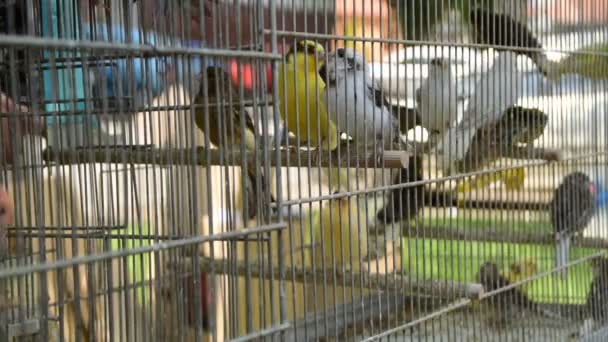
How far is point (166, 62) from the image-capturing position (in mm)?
1586

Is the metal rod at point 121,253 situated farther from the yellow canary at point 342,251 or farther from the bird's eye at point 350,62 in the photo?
the bird's eye at point 350,62

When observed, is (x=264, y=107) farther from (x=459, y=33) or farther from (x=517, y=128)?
(x=517, y=128)

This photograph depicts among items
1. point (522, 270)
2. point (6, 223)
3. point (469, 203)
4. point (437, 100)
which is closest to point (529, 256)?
point (522, 270)

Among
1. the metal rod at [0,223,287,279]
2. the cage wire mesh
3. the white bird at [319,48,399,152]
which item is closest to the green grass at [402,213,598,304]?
the cage wire mesh

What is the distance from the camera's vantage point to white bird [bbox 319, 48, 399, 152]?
1832mm

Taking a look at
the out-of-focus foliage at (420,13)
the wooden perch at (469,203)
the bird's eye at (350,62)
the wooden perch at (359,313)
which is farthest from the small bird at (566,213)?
the bird's eye at (350,62)

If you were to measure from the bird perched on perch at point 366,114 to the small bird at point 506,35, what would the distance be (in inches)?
12.8

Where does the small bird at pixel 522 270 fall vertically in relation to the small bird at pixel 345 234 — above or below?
below

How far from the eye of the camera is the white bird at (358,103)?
6.01 ft

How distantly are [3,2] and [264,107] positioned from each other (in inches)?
28.6

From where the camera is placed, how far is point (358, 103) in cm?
189

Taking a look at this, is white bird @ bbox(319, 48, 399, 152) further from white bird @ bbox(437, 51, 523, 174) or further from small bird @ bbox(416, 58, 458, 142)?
white bird @ bbox(437, 51, 523, 174)

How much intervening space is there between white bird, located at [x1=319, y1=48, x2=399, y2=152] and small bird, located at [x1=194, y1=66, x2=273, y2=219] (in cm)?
21

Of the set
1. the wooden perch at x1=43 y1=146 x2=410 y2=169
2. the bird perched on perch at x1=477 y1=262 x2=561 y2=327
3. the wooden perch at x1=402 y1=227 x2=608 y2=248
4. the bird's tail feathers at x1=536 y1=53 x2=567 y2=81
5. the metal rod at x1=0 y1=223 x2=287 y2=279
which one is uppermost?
the bird's tail feathers at x1=536 y1=53 x2=567 y2=81
